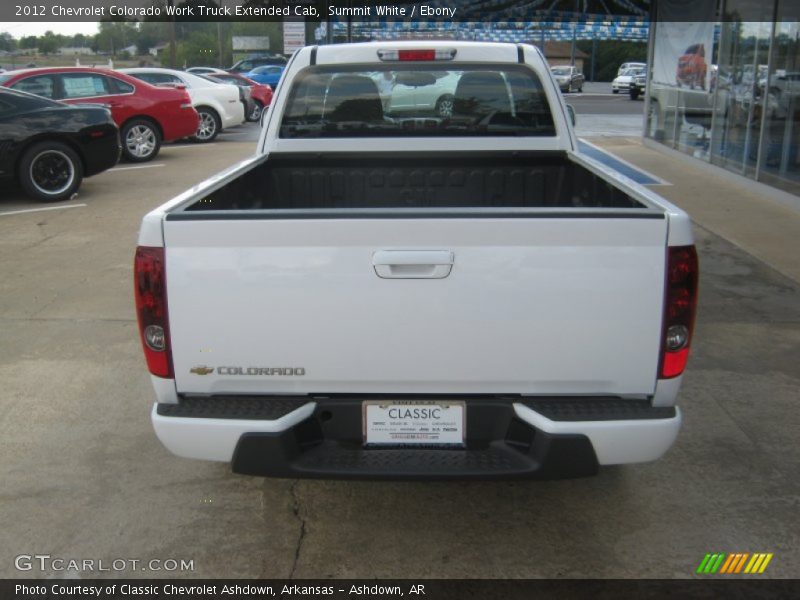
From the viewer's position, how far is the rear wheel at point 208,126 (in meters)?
17.3

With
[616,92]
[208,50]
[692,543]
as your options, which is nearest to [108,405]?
[692,543]

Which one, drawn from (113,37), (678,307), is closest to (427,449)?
(678,307)

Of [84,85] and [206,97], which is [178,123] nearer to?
[84,85]

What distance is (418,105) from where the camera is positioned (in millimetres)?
4977

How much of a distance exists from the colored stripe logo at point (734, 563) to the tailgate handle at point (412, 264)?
1556mm

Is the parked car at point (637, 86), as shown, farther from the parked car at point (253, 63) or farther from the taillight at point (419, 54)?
the taillight at point (419, 54)

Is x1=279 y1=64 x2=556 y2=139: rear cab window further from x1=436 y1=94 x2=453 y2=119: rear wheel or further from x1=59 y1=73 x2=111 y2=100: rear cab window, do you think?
x1=59 y1=73 x2=111 y2=100: rear cab window

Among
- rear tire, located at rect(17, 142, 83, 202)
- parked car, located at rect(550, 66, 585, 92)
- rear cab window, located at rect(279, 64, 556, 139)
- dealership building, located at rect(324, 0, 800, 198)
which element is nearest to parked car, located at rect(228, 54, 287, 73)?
parked car, located at rect(550, 66, 585, 92)

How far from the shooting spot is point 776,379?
16.3 feet

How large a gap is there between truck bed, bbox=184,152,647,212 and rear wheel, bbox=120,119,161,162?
10463 mm

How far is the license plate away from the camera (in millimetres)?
2914

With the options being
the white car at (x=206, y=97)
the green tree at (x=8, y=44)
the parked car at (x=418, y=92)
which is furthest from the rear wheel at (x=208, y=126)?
the green tree at (x=8, y=44)

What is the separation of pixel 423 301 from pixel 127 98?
40.0 ft

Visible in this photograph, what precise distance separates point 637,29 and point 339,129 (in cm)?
4792
